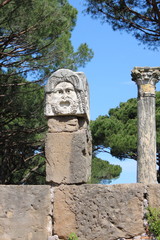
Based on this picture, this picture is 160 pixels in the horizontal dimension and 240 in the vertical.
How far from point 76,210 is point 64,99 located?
118 cm

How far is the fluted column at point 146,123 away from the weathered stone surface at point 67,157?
4.88m

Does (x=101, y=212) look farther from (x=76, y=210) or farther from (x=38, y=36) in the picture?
(x=38, y=36)

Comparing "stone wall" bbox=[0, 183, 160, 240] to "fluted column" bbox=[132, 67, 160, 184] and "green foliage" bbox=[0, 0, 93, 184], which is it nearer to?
"fluted column" bbox=[132, 67, 160, 184]

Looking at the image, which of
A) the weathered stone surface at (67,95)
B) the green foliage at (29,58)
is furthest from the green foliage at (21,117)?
the weathered stone surface at (67,95)

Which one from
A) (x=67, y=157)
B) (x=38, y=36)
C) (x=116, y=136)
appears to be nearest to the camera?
(x=67, y=157)

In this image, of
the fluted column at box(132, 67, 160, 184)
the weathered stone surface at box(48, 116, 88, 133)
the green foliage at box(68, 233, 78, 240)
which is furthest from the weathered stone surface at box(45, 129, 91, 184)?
the fluted column at box(132, 67, 160, 184)

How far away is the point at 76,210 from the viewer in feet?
15.8

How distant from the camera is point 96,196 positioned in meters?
4.80

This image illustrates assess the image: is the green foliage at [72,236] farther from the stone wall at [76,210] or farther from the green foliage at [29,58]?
the green foliage at [29,58]

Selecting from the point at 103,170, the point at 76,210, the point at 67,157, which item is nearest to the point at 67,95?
the point at 67,157

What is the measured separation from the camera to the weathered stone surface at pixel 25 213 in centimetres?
482

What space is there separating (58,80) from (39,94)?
26.1ft

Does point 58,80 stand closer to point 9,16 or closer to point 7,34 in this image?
point 9,16

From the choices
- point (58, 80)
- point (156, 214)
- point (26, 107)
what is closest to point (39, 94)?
point (26, 107)
